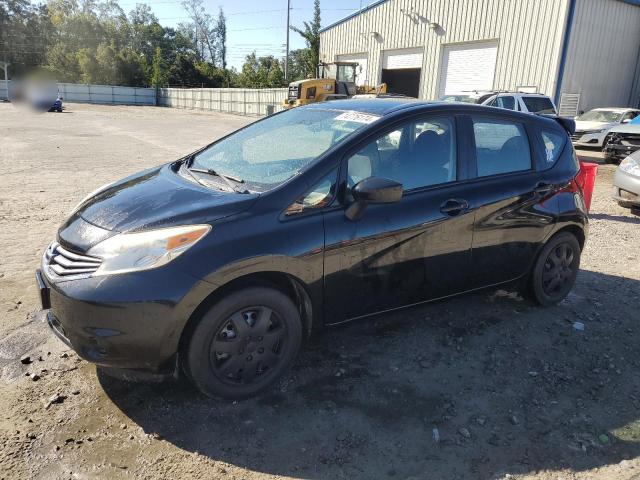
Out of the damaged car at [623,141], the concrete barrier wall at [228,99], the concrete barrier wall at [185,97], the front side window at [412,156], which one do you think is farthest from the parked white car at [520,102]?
the concrete barrier wall at [185,97]

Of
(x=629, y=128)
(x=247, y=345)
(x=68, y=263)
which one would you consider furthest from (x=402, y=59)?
(x=68, y=263)

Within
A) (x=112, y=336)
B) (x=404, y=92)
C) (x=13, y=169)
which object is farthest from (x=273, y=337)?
(x=404, y=92)

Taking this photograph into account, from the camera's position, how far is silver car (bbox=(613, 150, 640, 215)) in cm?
786

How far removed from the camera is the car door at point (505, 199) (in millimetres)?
3762

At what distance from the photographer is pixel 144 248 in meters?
2.66

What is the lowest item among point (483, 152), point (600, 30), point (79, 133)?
point (79, 133)

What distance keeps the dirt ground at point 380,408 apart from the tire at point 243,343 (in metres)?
0.14

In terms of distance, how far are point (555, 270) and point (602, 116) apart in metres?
16.1

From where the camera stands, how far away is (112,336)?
261 cm

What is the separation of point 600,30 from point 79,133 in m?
21.3

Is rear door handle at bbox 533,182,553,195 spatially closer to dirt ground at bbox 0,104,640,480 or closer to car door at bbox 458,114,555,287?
car door at bbox 458,114,555,287

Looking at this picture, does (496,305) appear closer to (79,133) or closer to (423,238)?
(423,238)

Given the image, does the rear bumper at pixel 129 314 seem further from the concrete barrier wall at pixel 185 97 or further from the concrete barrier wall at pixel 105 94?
the concrete barrier wall at pixel 105 94

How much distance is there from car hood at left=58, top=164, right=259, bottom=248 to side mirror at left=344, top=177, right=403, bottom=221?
0.59m
